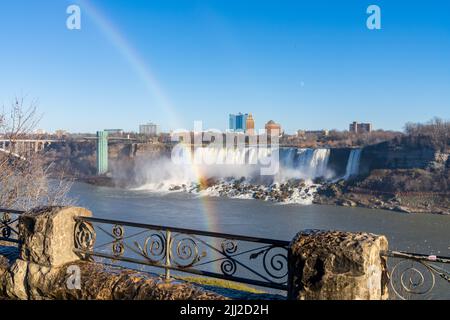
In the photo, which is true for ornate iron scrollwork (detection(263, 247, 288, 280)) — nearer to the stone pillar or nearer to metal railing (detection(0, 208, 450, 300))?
metal railing (detection(0, 208, 450, 300))

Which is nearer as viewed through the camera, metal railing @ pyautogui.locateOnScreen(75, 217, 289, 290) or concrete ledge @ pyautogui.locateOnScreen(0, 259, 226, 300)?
metal railing @ pyautogui.locateOnScreen(75, 217, 289, 290)

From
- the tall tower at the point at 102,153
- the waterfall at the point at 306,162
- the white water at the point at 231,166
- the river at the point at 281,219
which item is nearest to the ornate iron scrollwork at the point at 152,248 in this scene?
the river at the point at 281,219

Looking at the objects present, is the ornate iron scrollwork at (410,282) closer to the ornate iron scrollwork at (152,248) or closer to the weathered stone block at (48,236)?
the ornate iron scrollwork at (152,248)

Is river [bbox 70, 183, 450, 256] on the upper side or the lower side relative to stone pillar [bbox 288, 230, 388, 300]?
lower

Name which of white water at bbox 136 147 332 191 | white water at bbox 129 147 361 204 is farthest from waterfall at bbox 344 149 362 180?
white water at bbox 136 147 332 191

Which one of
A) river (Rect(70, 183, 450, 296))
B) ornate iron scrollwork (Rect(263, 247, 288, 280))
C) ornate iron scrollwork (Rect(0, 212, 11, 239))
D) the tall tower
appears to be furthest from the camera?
the tall tower

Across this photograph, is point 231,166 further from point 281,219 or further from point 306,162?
point 281,219

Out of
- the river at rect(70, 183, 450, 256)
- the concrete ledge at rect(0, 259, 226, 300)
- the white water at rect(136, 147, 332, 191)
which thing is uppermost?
the concrete ledge at rect(0, 259, 226, 300)
